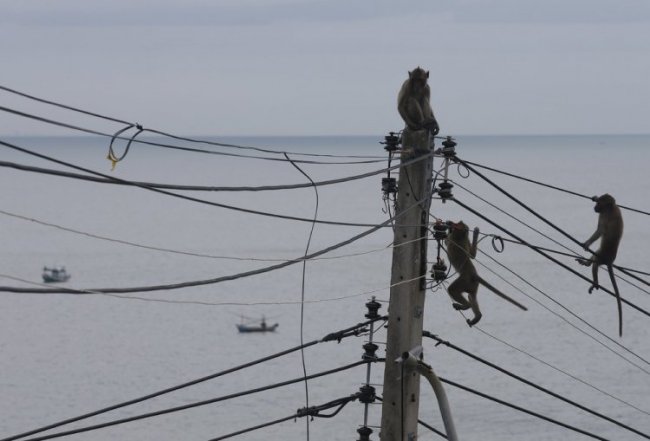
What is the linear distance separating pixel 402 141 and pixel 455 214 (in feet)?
337

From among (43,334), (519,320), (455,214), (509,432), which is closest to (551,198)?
(455,214)

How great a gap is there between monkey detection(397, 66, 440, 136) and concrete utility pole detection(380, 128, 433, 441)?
0.32 metres

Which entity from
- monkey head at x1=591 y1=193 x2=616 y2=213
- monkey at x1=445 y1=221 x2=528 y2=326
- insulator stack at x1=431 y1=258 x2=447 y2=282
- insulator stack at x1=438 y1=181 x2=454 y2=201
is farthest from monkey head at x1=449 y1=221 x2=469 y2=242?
monkey head at x1=591 y1=193 x2=616 y2=213

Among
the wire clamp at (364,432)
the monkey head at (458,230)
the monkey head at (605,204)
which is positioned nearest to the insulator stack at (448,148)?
the monkey head at (458,230)

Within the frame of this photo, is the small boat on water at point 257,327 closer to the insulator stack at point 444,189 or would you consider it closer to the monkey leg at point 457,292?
the monkey leg at point 457,292

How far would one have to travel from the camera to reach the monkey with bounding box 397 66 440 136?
348 inches

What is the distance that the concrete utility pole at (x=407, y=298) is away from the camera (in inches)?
327

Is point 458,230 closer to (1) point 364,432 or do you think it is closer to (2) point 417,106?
(2) point 417,106

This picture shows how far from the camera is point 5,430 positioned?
1469 inches

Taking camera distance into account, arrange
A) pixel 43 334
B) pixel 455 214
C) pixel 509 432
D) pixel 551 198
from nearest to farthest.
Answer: pixel 509 432, pixel 43 334, pixel 455 214, pixel 551 198

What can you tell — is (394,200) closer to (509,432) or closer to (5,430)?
(509,432)

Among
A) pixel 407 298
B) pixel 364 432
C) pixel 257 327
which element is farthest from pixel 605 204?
pixel 257 327

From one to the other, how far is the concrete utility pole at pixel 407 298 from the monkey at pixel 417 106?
32cm

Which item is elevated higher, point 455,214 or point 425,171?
point 455,214
